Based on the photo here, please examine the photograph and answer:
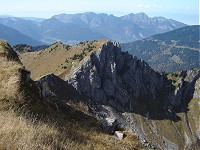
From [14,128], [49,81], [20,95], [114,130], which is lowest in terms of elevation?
[49,81]

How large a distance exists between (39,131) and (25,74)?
17.6 metres

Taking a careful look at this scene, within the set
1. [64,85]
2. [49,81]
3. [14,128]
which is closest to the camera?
[14,128]

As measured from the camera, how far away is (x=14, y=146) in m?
10.7

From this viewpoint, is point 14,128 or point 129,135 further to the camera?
point 129,135

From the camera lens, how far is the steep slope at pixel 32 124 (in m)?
12.2

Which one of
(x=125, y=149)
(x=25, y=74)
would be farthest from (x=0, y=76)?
(x=125, y=149)

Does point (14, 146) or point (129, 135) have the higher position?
point (14, 146)

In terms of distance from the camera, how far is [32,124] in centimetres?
1565

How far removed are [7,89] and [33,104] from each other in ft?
11.9

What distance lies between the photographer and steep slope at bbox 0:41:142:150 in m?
12.2

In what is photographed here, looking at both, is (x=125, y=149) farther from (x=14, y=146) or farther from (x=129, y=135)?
(x=14, y=146)

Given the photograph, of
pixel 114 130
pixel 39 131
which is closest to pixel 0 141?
pixel 39 131

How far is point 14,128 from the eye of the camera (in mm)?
12555

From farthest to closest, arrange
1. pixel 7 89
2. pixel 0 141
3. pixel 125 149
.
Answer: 1. pixel 7 89
2. pixel 125 149
3. pixel 0 141
